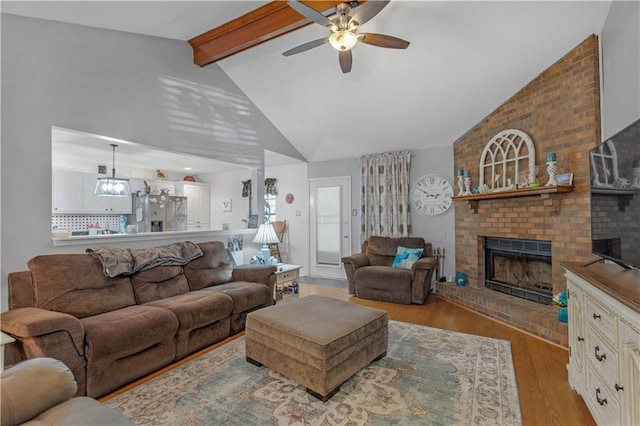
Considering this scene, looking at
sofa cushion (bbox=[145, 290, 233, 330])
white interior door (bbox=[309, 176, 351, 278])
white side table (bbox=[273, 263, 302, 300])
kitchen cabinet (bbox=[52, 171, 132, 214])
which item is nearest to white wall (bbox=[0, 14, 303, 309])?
sofa cushion (bbox=[145, 290, 233, 330])

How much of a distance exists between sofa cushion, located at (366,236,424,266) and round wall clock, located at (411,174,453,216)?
1.81 feet

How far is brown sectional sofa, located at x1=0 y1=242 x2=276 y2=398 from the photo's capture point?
1958 mm

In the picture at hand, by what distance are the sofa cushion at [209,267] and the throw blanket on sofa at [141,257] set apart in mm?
94

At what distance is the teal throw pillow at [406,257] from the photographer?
463 centimetres

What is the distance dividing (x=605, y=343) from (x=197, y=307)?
9.45ft

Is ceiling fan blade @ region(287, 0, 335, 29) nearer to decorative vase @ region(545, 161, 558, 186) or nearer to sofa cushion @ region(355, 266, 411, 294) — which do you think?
decorative vase @ region(545, 161, 558, 186)

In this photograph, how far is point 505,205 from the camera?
3963mm

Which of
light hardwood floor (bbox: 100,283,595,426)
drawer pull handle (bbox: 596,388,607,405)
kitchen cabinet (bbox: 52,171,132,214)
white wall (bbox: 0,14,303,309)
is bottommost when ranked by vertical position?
light hardwood floor (bbox: 100,283,595,426)

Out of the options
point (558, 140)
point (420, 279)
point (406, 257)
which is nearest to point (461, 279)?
point (420, 279)

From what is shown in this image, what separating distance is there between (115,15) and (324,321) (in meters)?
3.27

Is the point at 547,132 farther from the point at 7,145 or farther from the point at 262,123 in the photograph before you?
the point at 7,145

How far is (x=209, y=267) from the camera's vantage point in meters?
3.62

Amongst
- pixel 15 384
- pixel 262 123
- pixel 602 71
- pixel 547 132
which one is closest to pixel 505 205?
pixel 547 132

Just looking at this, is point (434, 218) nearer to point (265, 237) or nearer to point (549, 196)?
point (549, 196)
